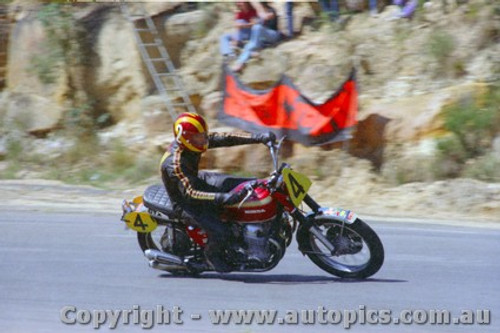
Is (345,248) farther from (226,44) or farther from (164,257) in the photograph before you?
(226,44)

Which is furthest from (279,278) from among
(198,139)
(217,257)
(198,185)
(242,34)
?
(242,34)

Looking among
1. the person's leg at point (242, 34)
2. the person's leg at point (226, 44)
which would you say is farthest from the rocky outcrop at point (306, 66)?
the person's leg at point (242, 34)

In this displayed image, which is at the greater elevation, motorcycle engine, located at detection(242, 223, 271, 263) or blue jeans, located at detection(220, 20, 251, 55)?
motorcycle engine, located at detection(242, 223, 271, 263)

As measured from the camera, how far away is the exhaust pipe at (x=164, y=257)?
7.70 metres

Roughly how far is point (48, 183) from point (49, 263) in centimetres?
708

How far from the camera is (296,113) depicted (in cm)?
1414

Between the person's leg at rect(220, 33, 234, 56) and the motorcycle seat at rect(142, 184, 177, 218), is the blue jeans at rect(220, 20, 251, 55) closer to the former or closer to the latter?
the person's leg at rect(220, 33, 234, 56)

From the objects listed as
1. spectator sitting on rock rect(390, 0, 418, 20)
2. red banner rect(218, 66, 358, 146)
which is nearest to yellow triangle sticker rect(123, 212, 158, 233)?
red banner rect(218, 66, 358, 146)

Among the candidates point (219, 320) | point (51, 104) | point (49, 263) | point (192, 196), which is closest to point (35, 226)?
point (49, 263)

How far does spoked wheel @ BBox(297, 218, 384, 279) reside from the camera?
7.26m

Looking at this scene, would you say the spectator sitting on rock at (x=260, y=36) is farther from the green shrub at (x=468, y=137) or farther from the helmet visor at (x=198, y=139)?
the helmet visor at (x=198, y=139)

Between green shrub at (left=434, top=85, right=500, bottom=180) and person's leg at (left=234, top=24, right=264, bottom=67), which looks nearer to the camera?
green shrub at (left=434, top=85, right=500, bottom=180)

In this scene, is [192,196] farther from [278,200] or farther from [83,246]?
[83,246]

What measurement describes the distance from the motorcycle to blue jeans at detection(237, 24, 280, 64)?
939cm
